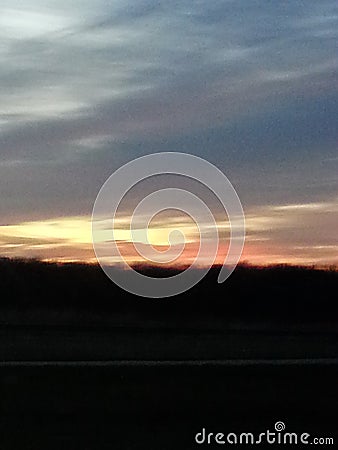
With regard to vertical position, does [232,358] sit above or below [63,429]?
above

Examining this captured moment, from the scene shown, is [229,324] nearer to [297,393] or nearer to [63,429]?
[297,393]

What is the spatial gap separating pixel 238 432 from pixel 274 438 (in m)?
0.16

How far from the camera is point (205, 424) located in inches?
197

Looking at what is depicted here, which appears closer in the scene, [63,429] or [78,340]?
[63,429]

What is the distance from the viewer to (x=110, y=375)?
536 centimetres

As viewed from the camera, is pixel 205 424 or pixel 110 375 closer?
pixel 205 424

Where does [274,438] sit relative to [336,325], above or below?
below

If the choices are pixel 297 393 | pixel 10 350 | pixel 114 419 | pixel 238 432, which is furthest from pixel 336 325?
pixel 10 350

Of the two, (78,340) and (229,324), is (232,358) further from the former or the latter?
(78,340)

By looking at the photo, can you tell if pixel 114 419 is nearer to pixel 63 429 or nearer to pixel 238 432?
pixel 63 429

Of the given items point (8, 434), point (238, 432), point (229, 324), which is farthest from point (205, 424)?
point (8, 434)

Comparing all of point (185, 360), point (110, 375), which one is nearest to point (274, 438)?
point (185, 360)

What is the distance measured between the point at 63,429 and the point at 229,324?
0.93m

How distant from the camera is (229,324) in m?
5.28
